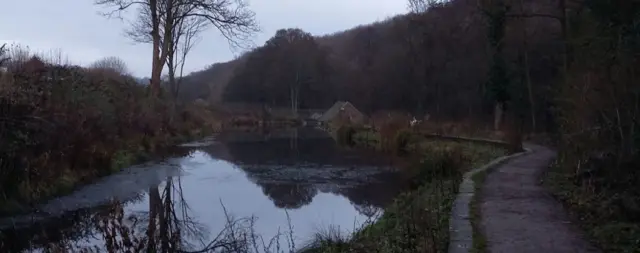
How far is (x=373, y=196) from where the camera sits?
1581 cm

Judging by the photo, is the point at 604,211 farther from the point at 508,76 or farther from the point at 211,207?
the point at 508,76

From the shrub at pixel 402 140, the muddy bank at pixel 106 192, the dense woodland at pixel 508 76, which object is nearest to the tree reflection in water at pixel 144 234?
the muddy bank at pixel 106 192

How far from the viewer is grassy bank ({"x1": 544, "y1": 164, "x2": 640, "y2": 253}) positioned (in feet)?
25.8

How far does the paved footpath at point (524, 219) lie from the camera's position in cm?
788

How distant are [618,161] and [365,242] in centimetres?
478

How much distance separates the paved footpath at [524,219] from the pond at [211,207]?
92.4 inches

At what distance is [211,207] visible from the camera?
43.8ft

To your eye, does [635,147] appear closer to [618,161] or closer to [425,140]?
[618,161]

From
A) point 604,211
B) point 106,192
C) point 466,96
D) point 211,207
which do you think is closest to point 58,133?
point 106,192

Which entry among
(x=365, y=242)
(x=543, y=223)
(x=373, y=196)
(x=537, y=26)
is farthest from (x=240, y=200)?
(x=537, y=26)

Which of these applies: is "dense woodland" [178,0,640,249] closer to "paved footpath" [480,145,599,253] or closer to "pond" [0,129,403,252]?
"paved footpath" [480,145,599,253]

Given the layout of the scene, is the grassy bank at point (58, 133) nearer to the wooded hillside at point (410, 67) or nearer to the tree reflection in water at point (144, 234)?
the tree reflection in water at point (144, 234)

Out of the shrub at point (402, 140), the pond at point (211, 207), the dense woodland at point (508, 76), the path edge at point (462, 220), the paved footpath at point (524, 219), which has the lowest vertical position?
the pond at point (211, 207)

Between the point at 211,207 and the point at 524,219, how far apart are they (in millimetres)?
6375
